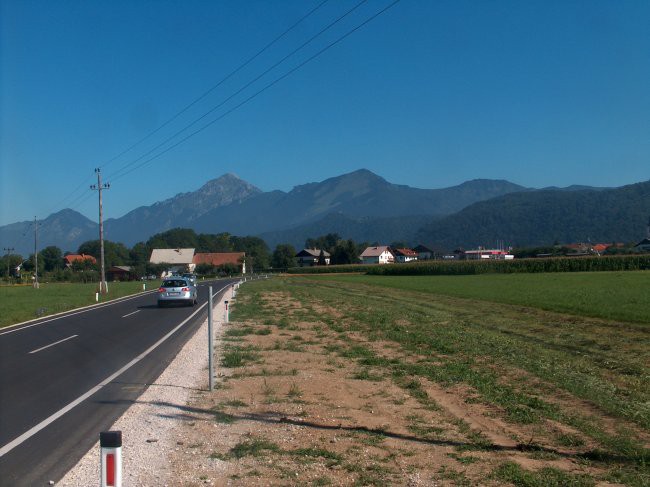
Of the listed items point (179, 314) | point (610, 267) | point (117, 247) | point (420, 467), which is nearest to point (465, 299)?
point (179, 314)

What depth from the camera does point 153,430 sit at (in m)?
8.22

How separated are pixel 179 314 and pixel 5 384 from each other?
56.0 ft

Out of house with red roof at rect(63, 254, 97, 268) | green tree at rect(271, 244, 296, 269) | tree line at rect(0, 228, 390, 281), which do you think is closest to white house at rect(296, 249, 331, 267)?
tree line at rect(0, 228, 390, 281)

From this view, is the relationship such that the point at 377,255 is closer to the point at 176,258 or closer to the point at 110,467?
the point at 176,258

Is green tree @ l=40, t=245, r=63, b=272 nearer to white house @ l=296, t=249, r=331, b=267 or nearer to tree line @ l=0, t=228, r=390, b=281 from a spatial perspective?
tree line @ l=0, t=228, r=390, b=281

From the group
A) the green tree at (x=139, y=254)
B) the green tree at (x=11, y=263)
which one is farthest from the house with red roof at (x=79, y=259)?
the green tree at (x=139, y=254)

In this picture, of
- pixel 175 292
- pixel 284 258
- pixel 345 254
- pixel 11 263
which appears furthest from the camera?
pixel 284 258

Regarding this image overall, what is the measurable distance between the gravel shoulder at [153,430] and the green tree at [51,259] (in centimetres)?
16876

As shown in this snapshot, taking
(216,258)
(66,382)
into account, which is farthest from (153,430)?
(216,258)

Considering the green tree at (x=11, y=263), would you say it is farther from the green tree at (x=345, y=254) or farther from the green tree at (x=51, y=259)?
the green tree at (x=345, y=254)

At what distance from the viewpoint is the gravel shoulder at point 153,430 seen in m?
6.43

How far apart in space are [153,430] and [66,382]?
457 centimetres

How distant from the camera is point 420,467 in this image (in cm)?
652

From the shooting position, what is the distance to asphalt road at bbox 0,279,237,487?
23.9 feet
